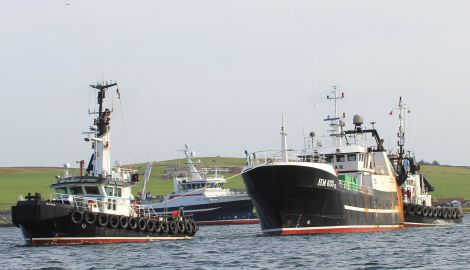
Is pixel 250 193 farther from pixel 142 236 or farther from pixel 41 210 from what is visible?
pixel 41 210

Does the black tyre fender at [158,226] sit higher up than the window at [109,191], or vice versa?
the window at [109,191]

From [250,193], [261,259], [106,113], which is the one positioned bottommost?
[261,259]

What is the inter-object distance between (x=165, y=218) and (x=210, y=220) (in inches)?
1816

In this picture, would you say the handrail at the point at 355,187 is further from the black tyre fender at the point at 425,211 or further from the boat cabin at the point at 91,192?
the black tyre fender at the point at 425,211

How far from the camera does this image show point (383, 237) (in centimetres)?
5378

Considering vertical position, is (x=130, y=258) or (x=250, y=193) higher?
(x=250, y=193)

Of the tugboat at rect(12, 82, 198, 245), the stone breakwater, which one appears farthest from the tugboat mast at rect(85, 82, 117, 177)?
the stone breakwater

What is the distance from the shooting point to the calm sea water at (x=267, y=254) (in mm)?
37719

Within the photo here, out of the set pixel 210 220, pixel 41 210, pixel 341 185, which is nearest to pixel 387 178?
pixel 341 185

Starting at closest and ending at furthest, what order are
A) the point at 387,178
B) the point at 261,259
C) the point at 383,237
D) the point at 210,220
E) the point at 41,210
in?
the point at 261,259, the point at 41,210, the point at 383,237, the point at 387,178, the point at 210,220

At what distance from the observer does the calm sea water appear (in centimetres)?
3772

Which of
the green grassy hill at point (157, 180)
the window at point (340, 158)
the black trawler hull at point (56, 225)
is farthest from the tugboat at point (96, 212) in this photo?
the green grassy hill at point (157, 180)

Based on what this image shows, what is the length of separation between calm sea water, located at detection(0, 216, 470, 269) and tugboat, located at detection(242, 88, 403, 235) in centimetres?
187

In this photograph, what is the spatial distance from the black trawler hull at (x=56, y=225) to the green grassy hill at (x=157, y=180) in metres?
75.0
